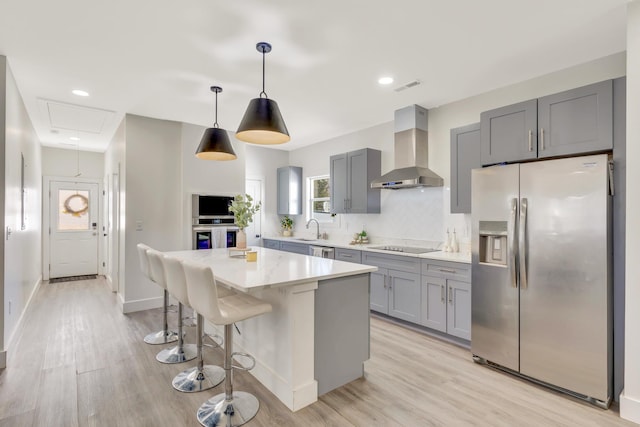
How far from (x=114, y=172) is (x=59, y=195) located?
2354 mm

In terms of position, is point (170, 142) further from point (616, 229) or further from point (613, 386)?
point (613, 386)

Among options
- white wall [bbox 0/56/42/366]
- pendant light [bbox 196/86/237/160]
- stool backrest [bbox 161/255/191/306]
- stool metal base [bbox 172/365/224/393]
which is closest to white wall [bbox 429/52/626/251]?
pendant light [bbox 196/86/237/160]

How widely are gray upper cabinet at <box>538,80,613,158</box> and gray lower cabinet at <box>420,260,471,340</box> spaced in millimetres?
1302

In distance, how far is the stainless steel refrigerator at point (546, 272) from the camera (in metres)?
2.29

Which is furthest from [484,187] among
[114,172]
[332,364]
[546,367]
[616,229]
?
[114,172]

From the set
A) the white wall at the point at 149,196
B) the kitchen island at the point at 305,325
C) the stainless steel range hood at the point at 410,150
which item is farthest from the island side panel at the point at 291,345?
the white wall at the point at 149,196

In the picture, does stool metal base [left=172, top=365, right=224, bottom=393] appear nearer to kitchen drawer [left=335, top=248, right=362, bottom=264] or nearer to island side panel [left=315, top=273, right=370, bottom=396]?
island side panel [left=315, top=273, right=370, bottom=396]

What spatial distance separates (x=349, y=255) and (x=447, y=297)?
1481 millimetres

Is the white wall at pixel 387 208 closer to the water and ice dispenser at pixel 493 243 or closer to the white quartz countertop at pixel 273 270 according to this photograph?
the water and ice dispenser at pixel 493 243

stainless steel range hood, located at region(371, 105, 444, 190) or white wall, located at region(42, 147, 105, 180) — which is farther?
white wall, located at region(42, 147, 105, 180)

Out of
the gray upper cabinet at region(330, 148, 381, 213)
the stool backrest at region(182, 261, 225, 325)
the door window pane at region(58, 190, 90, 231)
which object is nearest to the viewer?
the stool backrest at region(182, 261, 225, 325)

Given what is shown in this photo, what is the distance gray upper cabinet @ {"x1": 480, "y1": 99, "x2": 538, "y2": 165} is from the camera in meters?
2.74

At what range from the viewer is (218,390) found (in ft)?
8.05

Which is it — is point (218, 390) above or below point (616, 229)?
below
